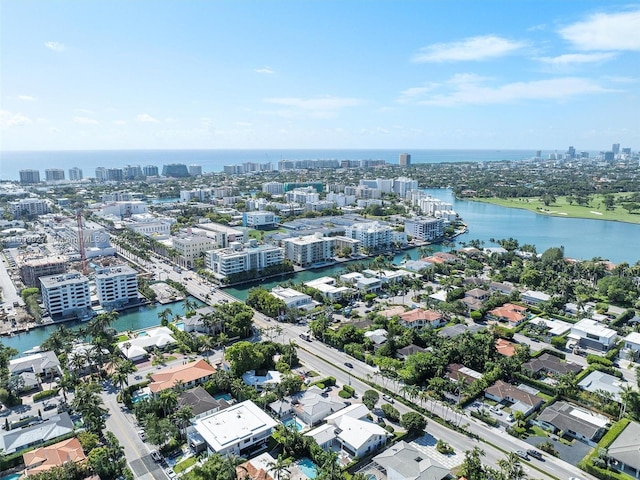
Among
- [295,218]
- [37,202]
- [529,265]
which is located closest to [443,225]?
[529,265]

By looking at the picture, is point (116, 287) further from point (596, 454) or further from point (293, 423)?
point (596, 454)

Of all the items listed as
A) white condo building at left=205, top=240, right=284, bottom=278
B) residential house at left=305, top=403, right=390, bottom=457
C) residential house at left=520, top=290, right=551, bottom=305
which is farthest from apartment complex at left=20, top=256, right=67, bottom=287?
residential house at left=520, top=290, right=551, bottom=305

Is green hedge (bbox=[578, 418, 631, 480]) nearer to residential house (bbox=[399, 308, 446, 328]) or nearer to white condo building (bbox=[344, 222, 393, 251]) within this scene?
residential house (bbox=[399, 308, 446, 328])

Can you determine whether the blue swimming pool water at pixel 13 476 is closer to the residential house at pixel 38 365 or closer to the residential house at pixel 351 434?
the residential house at pixel 38 365

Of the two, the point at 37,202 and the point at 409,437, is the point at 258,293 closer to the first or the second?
the point at 409,437

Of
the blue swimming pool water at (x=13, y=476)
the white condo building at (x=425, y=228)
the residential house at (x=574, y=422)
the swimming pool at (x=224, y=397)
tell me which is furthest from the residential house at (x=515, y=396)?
the white condo building at (x=425, y=228)

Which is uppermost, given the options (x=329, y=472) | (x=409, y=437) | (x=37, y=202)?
(x=37, y=202)
